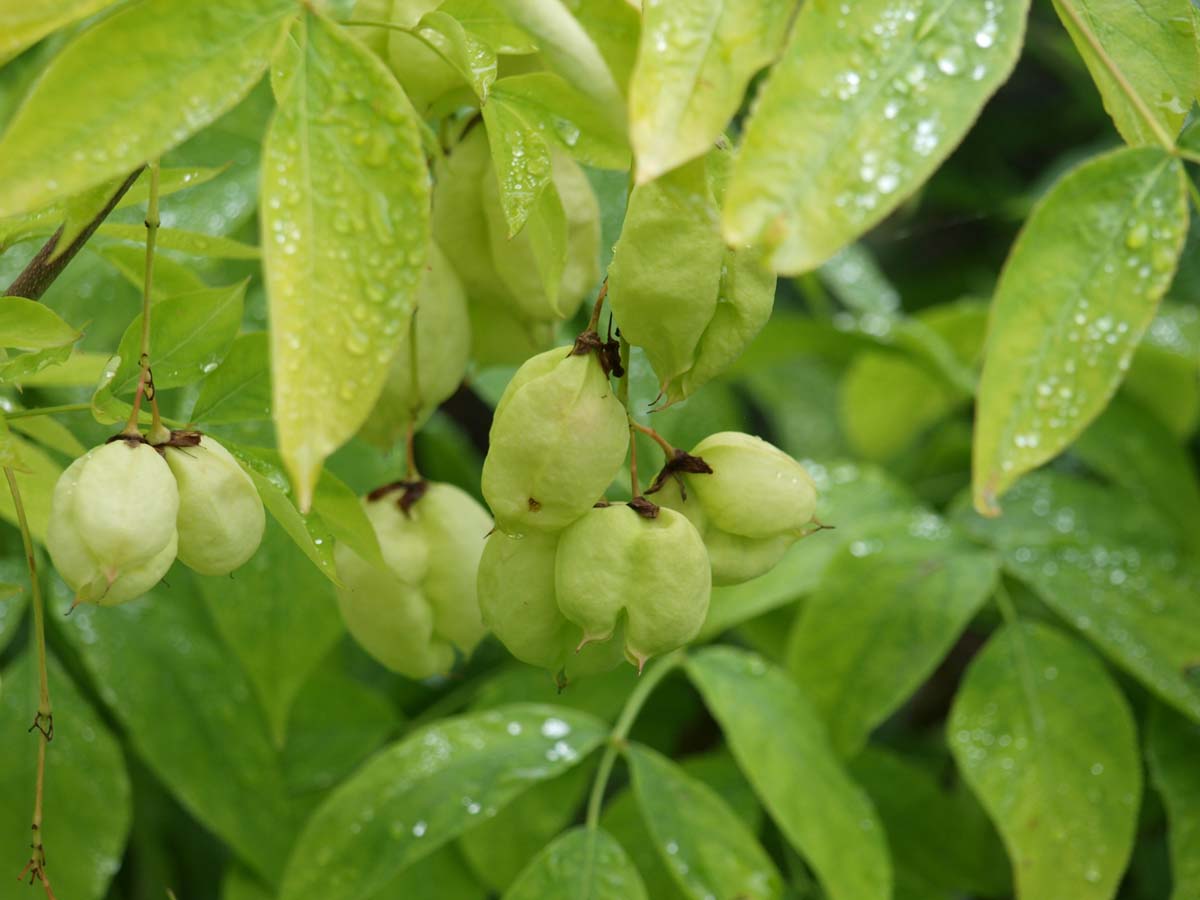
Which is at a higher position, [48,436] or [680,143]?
[680,143]

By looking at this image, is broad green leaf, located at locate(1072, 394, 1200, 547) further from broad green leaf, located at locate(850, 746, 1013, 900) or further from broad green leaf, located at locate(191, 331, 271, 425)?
broad green leaf, located at locate(191, 331, 271, 425)

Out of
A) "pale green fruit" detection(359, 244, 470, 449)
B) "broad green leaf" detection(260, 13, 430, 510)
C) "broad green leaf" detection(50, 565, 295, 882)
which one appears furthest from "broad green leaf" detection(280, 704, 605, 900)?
"broad green leaf" detection(260, 13, 430, 510)

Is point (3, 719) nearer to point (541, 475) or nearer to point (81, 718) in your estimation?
point (81, 718)

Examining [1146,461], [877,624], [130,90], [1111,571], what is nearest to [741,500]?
[130,90]

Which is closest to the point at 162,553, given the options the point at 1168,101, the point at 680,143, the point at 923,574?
the point at 680,143

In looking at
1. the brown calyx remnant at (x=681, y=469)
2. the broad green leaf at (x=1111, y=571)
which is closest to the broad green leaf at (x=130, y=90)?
the brown calyx remnant at (x=681, y=469)
